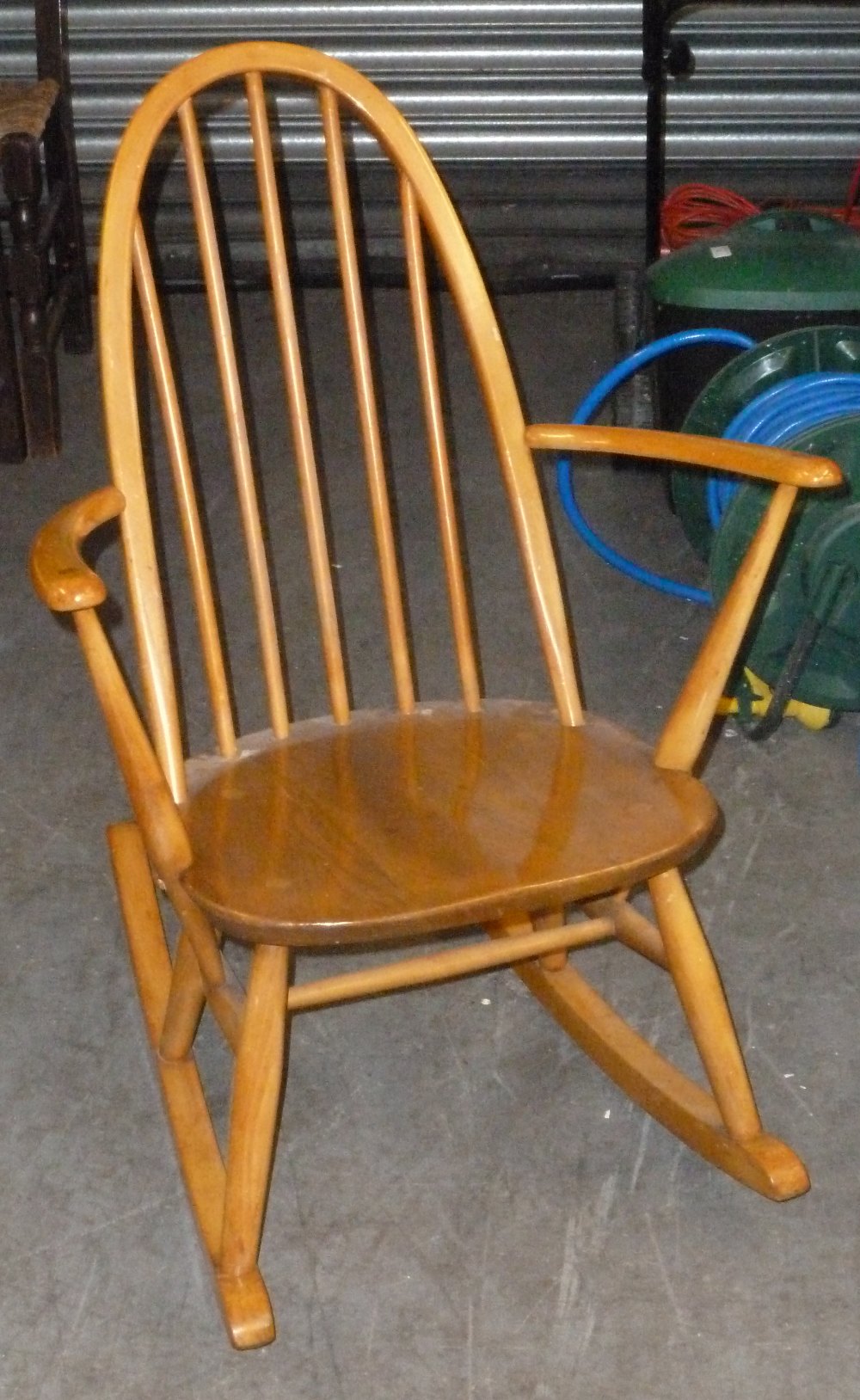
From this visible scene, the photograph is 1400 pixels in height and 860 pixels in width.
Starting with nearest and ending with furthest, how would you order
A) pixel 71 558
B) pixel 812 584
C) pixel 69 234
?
pixel 71 558 → pixel 812 584 → pixel 69 234

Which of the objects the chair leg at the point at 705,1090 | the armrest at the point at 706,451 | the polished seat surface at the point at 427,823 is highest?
the armrest at the point at 706,451

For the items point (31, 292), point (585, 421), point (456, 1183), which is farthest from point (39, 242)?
point (456, 1183)

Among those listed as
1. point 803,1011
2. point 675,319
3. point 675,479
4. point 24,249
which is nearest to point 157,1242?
point 803,1011

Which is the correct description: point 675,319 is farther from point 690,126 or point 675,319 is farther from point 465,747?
point 690,126

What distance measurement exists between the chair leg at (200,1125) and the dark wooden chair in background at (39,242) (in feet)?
4.43

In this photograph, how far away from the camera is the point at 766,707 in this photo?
189 cm

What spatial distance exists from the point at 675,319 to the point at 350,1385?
1.59 meters

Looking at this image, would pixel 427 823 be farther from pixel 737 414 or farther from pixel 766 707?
pixel 737 414

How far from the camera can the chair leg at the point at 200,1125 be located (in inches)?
44.7

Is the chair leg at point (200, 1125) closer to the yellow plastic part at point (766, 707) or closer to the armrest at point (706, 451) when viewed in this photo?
the armrest at point (706, 451)

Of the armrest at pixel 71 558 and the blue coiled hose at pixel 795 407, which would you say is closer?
the armrest at pixel 71 558

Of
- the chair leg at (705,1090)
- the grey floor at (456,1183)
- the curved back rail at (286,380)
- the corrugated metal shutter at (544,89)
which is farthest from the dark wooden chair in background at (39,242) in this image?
the chair leg at (705,1090)

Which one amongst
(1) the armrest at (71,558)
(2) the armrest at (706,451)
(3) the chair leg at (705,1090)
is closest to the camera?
(1) the armrest at (71,558)

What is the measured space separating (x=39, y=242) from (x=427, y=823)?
1861 millimetres
